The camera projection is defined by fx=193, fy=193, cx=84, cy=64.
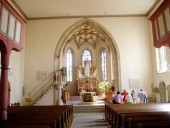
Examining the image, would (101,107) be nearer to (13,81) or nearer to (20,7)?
(13,81)

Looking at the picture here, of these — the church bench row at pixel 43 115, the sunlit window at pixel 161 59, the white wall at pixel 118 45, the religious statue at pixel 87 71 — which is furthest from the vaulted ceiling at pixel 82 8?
the church bench row at pixel 43 115

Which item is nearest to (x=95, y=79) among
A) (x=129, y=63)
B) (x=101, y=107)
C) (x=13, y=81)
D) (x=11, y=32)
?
(x=129, y=63)

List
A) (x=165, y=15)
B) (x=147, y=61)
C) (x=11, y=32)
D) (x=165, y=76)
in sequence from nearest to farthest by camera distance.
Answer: (x=165, y=15) → (x=11, y=32) → (x=165, y=76) → (x=147, y=61)

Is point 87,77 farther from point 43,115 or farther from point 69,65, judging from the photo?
point 43,115

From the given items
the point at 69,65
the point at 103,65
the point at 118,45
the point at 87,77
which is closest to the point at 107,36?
the point at 118,45

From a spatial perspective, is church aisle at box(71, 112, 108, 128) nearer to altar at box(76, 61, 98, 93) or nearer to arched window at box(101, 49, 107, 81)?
altar at box(76, 61, 98, 93)

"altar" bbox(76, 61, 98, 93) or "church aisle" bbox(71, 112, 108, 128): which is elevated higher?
"altar" bbox(76, 61, 98, 93)

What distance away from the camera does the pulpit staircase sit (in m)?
14.3

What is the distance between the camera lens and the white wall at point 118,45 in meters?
14.7

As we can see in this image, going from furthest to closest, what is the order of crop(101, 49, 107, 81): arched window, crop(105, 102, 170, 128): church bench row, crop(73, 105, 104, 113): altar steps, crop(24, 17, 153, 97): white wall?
crop(101, 49, 107, 81): arched window → crop(24, 17, 153, 97): white wall → crop(73, 105, 104, 113): altar steps → crop(105, 102, 170, 128): church bench row

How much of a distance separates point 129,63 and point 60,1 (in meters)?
6.77

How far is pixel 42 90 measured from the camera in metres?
A: 14.6

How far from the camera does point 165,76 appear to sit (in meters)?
12.4

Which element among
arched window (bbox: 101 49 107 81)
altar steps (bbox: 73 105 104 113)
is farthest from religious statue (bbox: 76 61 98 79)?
altar steps (bbox: 73 105 104 113)
